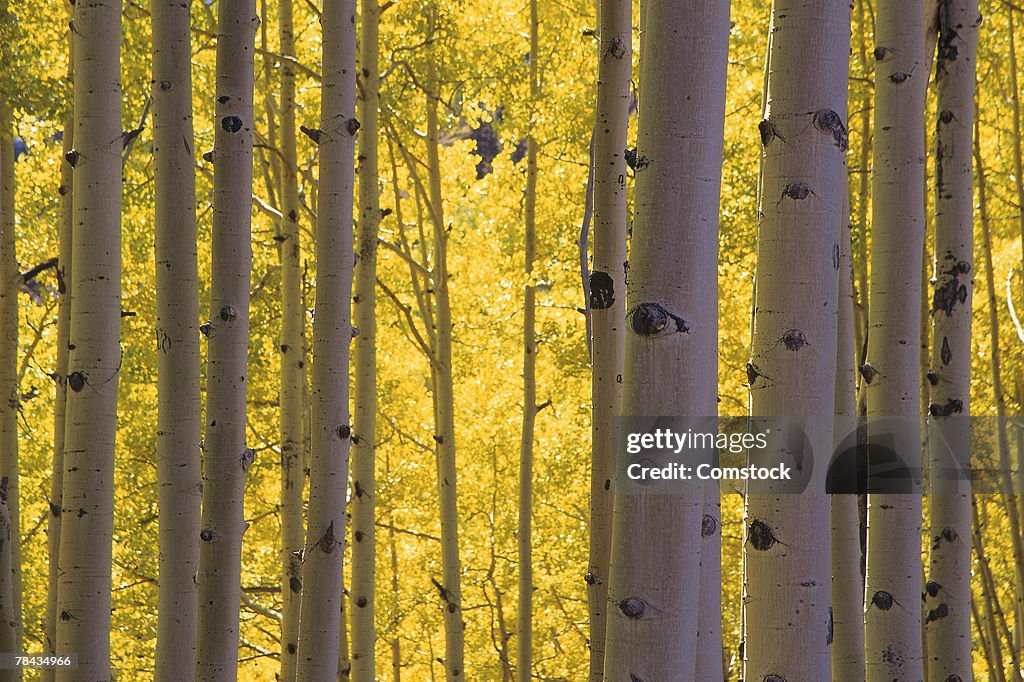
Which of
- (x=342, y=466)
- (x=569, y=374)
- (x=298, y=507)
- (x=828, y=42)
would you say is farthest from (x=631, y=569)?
(x=569, y=374)

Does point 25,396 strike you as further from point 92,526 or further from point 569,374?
point 92,526

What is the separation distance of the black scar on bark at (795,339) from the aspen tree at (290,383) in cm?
461

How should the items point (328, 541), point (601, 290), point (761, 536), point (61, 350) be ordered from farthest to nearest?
point (61, 350) → point (328, 541) → point (601, 290) → point (761, 536)

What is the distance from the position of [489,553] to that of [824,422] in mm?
12815

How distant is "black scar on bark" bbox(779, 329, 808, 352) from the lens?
2.41 metres

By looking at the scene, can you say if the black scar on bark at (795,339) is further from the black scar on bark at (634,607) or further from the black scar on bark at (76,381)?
the black scar on bark at (76,381)

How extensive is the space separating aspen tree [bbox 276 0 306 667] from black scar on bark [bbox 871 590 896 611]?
4.03 m

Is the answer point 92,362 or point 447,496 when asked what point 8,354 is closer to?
point 447,496

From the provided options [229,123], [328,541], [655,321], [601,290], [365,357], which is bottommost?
[328,541]

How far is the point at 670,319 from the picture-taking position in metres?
1.94

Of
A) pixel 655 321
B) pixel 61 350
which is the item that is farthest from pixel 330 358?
pixel 61 350

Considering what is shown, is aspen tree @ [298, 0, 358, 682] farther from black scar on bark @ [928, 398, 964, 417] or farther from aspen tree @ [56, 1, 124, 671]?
black scar on bark @ [928, 398, 964, 417]

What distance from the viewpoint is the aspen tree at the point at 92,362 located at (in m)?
3.74

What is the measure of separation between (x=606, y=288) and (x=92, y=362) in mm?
1889
